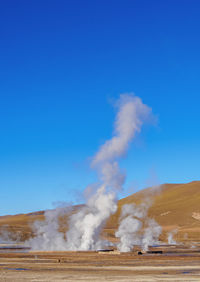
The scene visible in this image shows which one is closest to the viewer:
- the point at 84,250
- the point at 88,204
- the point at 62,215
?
the point at 84,250

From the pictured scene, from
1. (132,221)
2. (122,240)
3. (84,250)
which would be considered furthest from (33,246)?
(132,221)

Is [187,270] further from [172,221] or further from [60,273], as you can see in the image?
[172,221]

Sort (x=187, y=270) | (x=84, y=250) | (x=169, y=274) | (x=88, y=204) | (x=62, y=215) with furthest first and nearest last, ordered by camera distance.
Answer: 1. (x=62, y=215)
2. (x=88, y=204)
3. (x=84, y=250)
4. (x=187, y=270)
5. (x=169, y=274)

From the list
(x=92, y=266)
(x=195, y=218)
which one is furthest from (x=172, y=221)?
(x=92, y=266)

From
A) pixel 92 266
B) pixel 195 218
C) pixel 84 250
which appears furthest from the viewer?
pixel 195 218

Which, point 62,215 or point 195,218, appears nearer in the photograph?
point 62,215

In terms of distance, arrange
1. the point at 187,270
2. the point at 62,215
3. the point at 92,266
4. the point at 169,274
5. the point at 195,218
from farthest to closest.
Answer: the point at 195,218
the point at 62,215
the point at 92,266
the point at 187,270
the point at 169,274

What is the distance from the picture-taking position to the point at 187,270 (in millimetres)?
41938

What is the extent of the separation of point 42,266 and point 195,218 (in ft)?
479

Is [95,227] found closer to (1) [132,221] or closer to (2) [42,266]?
(1) [132,221]

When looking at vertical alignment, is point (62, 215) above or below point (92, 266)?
above

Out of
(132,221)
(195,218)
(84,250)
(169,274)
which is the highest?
(195,218)

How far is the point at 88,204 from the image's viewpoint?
79.4 m

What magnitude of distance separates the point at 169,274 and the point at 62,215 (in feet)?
178
